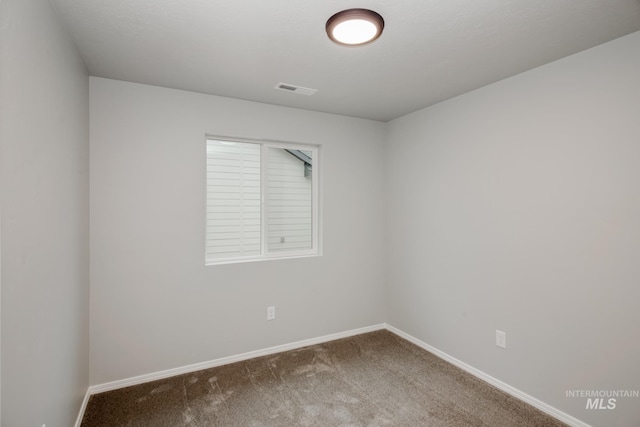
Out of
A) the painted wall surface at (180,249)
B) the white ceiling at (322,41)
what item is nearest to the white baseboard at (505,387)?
the painted wall surface at (180,249)

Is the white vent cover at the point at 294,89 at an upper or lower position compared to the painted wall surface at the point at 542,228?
upper

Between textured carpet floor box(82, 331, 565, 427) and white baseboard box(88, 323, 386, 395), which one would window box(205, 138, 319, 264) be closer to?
white baseboard box(88, 323, 386, 395)

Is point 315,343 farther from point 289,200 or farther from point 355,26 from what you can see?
point 355,26

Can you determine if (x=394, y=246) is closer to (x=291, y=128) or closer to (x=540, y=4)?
(x=291, y=128)

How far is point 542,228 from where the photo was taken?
7.41 feet

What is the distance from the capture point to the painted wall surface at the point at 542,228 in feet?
6.15

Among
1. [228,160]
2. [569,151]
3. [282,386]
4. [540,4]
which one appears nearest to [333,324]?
[282,386]

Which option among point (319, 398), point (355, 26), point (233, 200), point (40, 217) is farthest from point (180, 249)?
point (355, 26)

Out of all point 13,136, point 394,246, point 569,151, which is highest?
point 569,151

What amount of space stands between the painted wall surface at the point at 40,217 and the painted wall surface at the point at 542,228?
9.66 ft

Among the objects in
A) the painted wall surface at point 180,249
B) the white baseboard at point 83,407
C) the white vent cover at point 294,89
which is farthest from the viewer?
the white vent cover at point 294,89

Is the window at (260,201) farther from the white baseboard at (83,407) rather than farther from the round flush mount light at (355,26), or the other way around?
the round flush mount light at (355,26)

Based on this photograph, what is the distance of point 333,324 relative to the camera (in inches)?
136

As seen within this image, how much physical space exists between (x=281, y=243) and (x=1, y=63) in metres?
2.52
